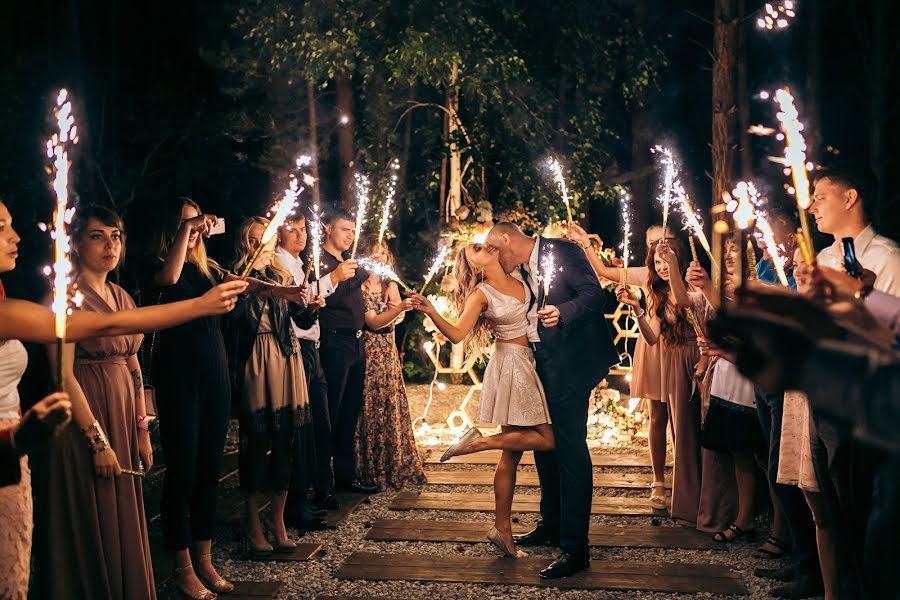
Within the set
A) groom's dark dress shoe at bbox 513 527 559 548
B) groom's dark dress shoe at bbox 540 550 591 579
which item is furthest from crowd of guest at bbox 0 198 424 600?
groom's dark dress shoe at bbox 540 550 591 579

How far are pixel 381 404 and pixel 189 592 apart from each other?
2546mm

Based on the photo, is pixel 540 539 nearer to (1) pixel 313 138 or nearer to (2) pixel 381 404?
(2) pixel 381 404

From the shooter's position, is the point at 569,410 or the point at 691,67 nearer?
the point at 569,410

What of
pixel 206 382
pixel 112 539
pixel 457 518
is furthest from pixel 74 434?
pixel 457 518

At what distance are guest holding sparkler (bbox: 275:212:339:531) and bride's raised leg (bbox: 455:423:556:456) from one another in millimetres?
1237

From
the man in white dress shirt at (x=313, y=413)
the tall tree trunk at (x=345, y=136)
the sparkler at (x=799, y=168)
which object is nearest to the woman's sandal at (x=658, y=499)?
the man in white dress shirt at (x=313, y=413)

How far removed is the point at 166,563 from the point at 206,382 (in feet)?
3.95

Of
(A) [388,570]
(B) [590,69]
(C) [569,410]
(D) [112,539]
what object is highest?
(B) [590,69]

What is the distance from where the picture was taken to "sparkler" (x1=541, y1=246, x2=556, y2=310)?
473cm

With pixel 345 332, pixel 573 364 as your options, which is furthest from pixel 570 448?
pixel 345 332

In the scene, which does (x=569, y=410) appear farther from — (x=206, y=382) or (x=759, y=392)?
(x=206, y=382)

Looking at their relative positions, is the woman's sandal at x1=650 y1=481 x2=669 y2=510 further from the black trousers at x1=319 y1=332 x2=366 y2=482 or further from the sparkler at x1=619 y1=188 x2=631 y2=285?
the black trousers at x1=319 y1=332 x2=366 y2=482

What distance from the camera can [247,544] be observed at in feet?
16.0

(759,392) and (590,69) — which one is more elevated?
(590,69)
